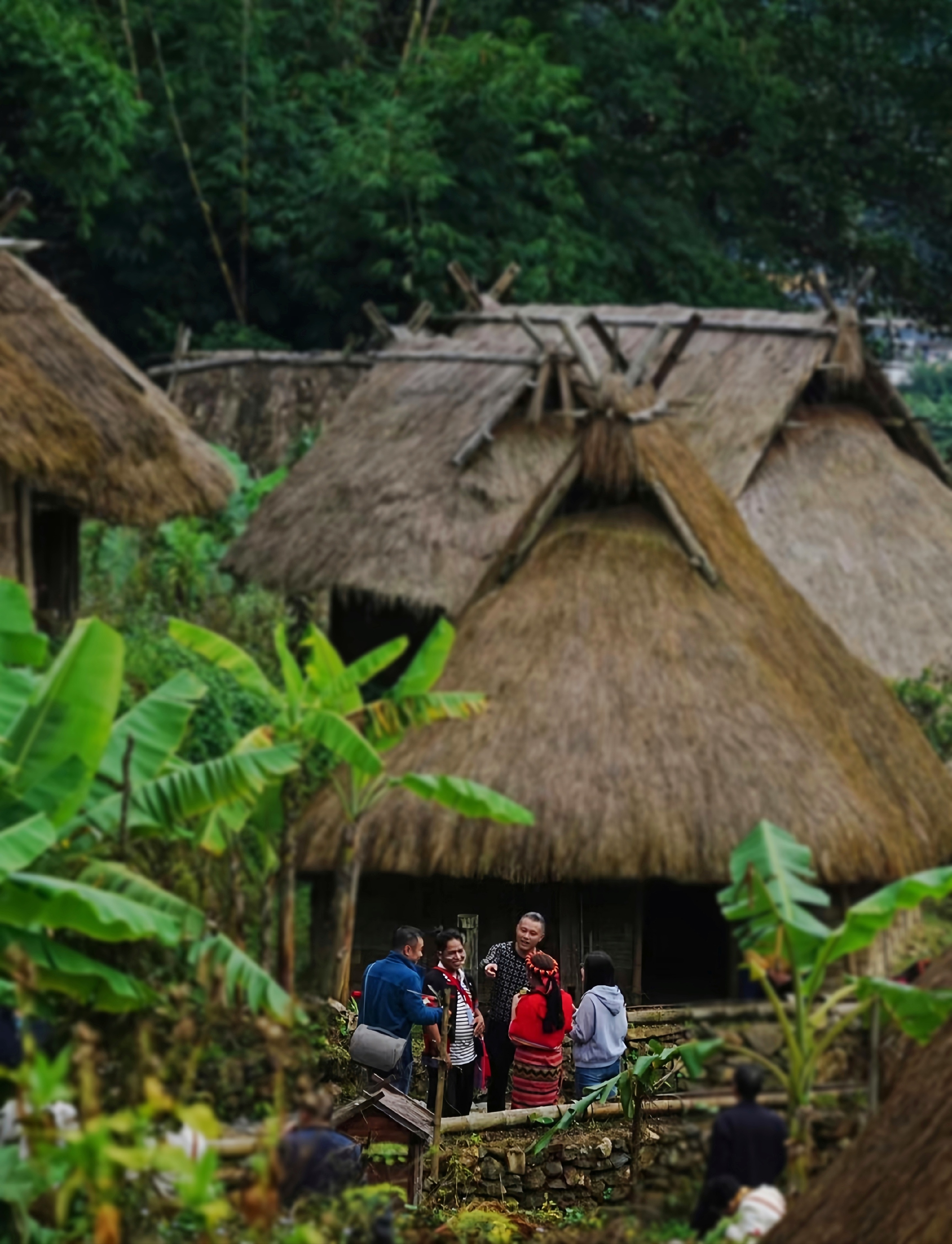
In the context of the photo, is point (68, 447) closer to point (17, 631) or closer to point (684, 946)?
point (684, 946)

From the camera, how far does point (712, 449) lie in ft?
59.9

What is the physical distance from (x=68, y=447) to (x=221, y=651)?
8128 millimetres

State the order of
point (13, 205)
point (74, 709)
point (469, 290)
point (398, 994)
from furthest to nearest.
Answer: point (469, 290) < point (13, 205) < point (398, 994) < point (74, 709)

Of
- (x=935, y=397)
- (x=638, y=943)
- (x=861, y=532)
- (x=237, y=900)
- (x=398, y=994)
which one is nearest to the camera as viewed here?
(x=237, y=900)

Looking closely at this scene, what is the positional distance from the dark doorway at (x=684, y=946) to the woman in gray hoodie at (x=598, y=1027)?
0.41 metres

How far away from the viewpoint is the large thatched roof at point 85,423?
1345cm

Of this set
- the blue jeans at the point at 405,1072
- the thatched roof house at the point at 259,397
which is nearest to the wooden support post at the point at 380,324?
the thatched roof house at the point at 259,397

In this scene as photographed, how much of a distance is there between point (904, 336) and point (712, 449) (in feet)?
41.1

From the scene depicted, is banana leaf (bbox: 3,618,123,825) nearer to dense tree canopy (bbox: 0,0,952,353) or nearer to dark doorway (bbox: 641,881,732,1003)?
dark doorway (bbox: 641,881,732,1003)

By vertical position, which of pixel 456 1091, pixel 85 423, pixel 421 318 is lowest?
pixel 456 1091

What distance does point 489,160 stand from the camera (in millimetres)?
25562

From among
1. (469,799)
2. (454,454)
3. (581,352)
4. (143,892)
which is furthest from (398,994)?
(454,454)

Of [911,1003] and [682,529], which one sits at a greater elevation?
[682,529]

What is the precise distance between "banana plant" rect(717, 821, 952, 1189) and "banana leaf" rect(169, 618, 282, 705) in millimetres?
1690
